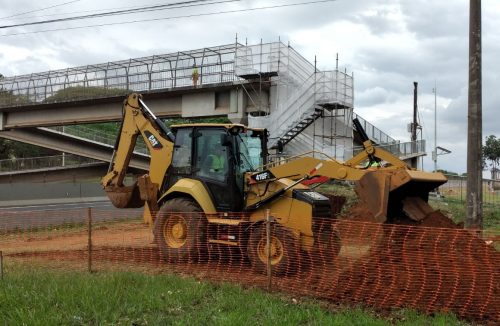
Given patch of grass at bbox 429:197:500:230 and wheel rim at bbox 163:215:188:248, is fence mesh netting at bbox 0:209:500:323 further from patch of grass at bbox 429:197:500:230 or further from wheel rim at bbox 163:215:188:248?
patch of grass at bbox 429:197:500:230

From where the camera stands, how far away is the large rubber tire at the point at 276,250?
908 cm

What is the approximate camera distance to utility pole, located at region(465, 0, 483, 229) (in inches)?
471

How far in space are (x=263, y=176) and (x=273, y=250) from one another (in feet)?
4.67

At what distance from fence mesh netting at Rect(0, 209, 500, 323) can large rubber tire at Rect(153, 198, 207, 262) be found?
0.02 m

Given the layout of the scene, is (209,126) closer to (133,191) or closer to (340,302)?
(133,191)

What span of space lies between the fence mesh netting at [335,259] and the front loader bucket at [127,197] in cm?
98

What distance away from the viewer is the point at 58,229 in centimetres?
1864

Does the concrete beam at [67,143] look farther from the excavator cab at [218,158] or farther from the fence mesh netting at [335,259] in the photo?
the excavator cab at [218,158]

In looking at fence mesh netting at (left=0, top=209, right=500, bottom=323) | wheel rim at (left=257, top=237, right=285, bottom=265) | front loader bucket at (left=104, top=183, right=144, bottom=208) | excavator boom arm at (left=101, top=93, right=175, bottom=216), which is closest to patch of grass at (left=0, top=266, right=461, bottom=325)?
fence mesh netting at (left=0, top=209, right=500, bottom=323)

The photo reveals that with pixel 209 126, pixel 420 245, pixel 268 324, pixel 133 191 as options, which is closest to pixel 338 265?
pixel 420 245

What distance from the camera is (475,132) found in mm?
11938

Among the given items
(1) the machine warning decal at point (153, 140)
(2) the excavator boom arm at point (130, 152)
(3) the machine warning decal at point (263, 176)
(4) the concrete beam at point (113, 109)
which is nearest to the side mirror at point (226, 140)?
(3) the machine warning decal at point (263, 176)

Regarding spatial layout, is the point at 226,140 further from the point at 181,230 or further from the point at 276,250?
the point at 276,250

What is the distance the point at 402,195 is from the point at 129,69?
30617 mm
